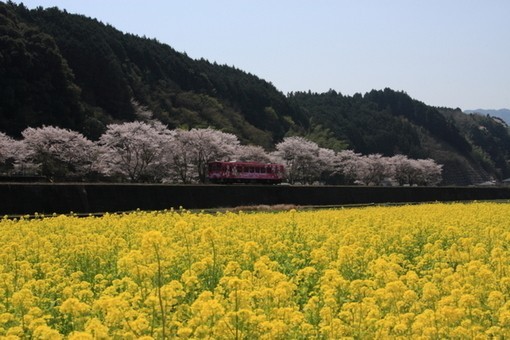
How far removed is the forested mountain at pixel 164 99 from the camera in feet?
176

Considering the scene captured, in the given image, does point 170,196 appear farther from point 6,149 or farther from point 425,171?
point 425,171

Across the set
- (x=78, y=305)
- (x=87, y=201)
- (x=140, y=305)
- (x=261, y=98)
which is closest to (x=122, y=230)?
(x=140, y=305)

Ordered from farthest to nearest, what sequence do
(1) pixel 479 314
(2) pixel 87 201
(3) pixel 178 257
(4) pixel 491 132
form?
(4) pixel 491 132
(2) pixel 87 201
(3) pixel 178 257
(1) pixel 479 314

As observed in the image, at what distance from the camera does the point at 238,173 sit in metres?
42.3

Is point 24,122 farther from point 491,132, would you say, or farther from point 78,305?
point 491,132

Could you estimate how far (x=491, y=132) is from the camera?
636 ft

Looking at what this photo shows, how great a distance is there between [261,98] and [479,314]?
316ft

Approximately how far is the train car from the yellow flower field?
30.8m

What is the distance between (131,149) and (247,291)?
4468cm

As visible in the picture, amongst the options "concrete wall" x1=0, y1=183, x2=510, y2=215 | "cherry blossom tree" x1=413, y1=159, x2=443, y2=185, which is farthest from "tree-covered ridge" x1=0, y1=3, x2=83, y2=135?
"cherry blossom tree" x1=413, y1=159, x2=443, y2=185

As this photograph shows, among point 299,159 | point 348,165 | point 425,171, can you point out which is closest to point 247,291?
point 299,159

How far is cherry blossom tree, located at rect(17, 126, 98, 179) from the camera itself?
143ft

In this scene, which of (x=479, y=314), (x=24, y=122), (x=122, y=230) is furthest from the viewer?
(x=24, y=122)

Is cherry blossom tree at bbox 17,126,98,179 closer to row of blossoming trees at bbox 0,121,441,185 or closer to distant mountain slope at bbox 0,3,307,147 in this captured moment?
row of blossoming trees at bbox 0,121,441,185
